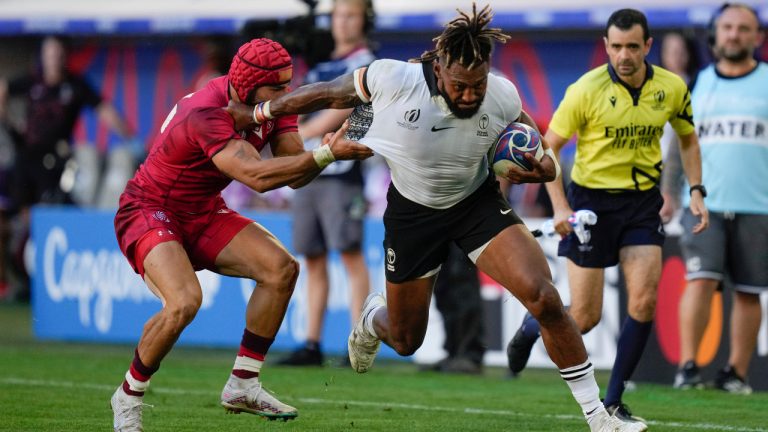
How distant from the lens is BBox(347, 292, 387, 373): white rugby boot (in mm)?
8438

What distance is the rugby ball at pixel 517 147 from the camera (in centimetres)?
720

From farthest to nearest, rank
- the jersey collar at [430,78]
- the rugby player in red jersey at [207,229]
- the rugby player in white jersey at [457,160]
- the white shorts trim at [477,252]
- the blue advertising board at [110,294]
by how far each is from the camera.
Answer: the blue advertising board at [110,294], the rugby player in red jersey at [207,229], the white shorts trim at [477,252], the jersey collar at [430,78], the rugby player in white jersey at [457,160]

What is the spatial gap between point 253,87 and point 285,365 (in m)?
4.34

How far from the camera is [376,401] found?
9562 mm

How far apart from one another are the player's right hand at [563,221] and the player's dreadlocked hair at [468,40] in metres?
1.63

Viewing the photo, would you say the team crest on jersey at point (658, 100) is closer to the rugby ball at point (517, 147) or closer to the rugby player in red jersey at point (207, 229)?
the rugby ball at point (517, 147)

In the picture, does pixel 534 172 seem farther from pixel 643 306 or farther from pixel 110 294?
pixel 110 294

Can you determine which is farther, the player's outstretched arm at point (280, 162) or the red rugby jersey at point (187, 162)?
the red rugby jersey at point (187, 162)

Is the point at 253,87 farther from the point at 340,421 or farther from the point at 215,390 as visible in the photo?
the point at 215,390

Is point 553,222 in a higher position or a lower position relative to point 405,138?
lower

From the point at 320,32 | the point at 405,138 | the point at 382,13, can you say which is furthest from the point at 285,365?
the point at 382,13

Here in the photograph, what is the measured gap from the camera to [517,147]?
721 cm

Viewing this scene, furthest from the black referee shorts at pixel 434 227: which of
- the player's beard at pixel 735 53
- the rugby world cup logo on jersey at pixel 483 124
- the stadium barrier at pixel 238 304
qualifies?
the stadium barrier at pixel 238 304

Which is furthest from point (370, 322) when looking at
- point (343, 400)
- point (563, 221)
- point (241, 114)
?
point (241, 114)
